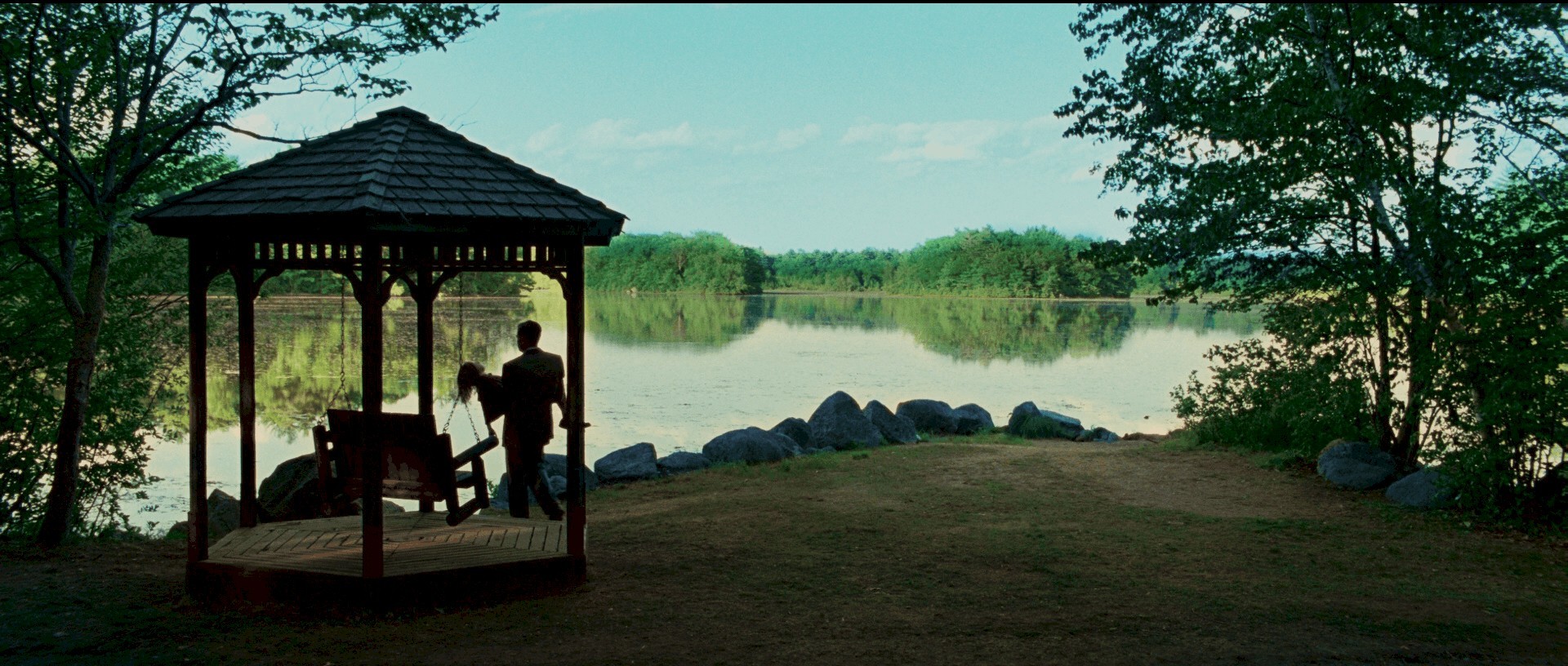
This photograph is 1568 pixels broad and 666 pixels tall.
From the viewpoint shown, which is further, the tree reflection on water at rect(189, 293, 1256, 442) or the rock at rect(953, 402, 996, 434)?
the tree reflection on water at rect(189, 293, 1256, 442)

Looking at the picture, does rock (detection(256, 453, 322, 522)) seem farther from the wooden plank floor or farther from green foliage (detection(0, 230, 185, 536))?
the wooden plank floor

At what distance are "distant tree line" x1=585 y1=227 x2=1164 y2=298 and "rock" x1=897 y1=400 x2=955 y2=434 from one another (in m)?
56.5

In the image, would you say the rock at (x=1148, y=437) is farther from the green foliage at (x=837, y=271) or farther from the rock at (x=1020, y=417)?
the green foliage at (x=837, y=271)

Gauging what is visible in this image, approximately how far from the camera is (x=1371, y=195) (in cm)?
1028

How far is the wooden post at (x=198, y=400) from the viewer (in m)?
6.82

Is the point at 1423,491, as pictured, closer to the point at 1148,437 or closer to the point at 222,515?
the point at 1148,437

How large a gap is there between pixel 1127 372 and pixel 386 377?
20055 millimetres

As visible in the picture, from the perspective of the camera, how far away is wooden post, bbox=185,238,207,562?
682cm

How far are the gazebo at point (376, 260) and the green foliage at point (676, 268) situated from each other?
261ft

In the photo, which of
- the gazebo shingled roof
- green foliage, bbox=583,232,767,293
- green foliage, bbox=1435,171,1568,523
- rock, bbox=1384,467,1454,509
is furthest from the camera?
green foliage, bbox=583,232,767,293

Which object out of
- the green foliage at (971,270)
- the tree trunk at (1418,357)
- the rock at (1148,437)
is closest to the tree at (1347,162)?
the tree trunk at (1418,357)

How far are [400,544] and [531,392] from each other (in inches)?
51.6

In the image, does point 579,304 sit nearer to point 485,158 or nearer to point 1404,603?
point 485,158

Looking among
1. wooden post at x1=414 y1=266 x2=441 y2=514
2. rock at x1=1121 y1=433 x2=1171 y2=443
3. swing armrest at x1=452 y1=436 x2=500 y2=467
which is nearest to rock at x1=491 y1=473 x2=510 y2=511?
wooden post at x1=414 y1=266 x2=441 y2=514
